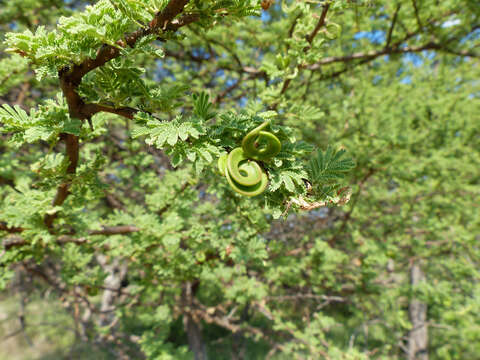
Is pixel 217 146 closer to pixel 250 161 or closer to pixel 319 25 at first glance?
pixel 250 161

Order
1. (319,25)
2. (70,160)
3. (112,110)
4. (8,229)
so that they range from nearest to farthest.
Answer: (112,110)
(70,160)
(8,229)
(319,25)

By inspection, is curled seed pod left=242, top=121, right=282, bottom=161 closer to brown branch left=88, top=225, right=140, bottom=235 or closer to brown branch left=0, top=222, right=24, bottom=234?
brown branch left=88, top=225, right=140, bottom=235

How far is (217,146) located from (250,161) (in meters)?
0.14

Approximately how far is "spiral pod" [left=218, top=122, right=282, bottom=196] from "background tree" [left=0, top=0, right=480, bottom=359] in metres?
0.07

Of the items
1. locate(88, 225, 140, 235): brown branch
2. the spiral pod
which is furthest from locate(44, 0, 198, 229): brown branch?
locate(88, 225, 140, 235): brown branch

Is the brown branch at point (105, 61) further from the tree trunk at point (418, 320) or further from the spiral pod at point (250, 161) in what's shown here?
the tree trunk at point (418, 320)

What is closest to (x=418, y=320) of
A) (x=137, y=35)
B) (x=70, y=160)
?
(x=70, y=160)

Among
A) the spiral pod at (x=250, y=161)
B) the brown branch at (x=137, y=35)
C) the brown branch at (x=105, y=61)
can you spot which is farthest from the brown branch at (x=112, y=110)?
the spiral pod at (x=250, y=161)

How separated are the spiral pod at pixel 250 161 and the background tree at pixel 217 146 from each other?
0.07 meters

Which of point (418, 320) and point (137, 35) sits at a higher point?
point (137, 35)

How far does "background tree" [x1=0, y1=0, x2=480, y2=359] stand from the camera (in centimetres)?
92

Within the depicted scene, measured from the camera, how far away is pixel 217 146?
92 cm

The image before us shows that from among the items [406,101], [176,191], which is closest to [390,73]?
[406,101]

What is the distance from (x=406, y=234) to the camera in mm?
5098
